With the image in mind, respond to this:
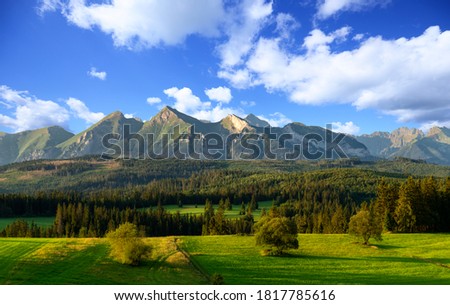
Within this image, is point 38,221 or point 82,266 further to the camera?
point 38,221

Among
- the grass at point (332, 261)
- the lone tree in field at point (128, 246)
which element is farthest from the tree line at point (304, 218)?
the grass at point (332, 261)

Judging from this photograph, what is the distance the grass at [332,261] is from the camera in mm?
51062

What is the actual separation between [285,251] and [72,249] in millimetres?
42754

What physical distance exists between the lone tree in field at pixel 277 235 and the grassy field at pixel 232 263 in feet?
7.47

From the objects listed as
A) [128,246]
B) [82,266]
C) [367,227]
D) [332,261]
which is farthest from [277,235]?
[82,266]

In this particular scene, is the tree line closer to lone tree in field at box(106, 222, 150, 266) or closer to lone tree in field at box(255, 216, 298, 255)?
lone tree in field at box(106, 222, 150, 266)

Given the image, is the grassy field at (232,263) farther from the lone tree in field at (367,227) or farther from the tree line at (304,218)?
the tree line at (304,218)

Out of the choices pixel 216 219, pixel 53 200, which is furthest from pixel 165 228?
pixel 53 200

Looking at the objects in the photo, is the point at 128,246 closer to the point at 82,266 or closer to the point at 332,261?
the point at 82,266

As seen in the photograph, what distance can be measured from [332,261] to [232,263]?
18.2 meters

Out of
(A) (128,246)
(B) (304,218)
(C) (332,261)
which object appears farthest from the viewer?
(B) (304,218)

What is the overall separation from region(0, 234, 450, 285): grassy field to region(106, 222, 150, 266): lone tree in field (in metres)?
1.50

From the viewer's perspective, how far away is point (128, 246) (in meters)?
59.6
